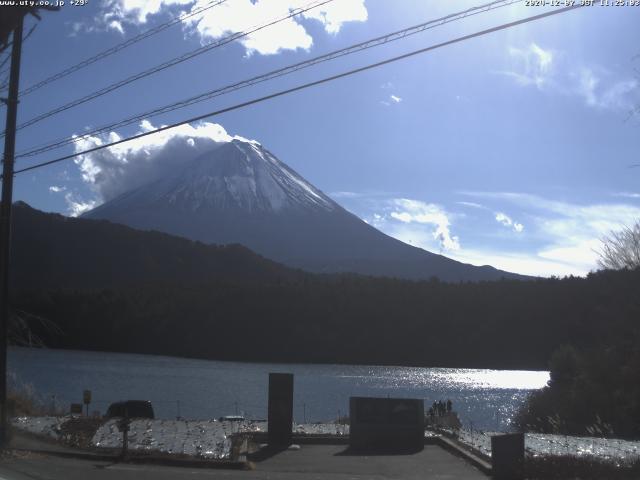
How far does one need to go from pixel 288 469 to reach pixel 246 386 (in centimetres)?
4186

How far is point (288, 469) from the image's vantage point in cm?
1410

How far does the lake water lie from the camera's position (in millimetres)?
41844

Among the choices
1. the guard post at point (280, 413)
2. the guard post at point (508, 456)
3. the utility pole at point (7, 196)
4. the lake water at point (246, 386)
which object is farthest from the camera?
the lake water at point (246, 386)

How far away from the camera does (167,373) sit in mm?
65438

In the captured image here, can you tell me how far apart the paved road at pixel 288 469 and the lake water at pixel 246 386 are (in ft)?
54.7

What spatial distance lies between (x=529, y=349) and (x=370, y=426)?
229 feet

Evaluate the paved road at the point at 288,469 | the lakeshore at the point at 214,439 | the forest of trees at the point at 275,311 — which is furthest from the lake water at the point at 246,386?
the paved road at the point at 288,469

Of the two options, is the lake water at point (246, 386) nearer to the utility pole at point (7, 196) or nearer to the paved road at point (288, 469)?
the utility pole at point (7, 196)

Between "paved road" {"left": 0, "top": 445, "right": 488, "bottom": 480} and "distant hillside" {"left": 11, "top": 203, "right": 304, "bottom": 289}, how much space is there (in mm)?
97239

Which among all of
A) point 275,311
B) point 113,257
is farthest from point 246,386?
point 113,257

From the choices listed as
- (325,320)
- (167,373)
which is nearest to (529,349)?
(325,320)

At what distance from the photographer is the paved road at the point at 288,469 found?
12.4 metres

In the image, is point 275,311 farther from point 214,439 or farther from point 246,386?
point 214,439

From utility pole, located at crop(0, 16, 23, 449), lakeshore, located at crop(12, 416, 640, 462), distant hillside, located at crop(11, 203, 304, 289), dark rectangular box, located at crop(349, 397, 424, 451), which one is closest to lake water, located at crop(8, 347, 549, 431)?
lakeshore, located at crop(12, 416, 640, 462)
